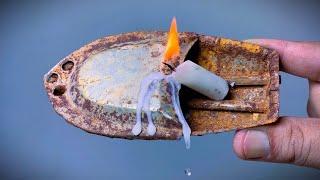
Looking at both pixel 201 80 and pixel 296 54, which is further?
pixel 296 54

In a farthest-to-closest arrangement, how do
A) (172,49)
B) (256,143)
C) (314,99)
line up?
(314,99) → (172,49) → (256,143)

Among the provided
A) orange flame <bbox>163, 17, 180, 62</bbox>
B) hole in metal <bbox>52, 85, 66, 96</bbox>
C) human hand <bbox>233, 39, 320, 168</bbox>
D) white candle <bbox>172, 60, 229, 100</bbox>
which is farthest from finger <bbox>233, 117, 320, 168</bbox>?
hole in metal <bbox>52, 85, 66, 96</bbox>

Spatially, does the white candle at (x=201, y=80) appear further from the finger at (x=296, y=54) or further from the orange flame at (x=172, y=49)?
the finger at (x=296, y=54)

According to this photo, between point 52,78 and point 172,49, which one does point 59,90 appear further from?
point 172,49

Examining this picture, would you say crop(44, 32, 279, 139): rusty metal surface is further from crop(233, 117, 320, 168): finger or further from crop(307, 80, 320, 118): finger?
crop(307, 80, 320, 118): finger

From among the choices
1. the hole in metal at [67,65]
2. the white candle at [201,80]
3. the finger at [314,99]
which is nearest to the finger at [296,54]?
the finger at [314,99]

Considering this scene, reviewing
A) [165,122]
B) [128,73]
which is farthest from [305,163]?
[128,73]

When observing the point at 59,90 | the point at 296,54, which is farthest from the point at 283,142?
the point at 59,90

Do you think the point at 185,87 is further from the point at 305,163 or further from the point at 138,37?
the point at 305,163
